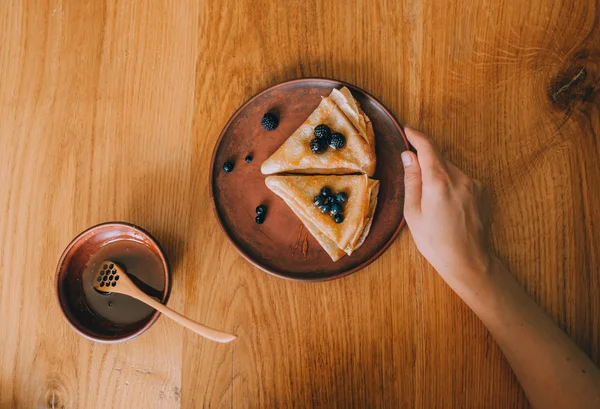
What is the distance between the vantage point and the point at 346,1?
4.37 feet

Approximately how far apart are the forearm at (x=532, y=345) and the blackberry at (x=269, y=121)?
2.38ft

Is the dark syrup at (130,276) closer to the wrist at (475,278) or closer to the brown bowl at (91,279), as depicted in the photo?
the brown bowl at (91,279)

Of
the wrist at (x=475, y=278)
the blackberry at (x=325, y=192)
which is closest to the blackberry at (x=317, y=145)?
the blackberry at (x=325, y=192)

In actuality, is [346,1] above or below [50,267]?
above

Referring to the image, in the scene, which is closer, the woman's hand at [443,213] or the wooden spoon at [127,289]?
the wooden spoon at [127,289]

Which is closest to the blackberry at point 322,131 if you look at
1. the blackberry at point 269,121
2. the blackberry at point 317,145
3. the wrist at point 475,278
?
the blackberry at point 317,145

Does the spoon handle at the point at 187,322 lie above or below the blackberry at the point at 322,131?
below

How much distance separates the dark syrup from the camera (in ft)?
3.93

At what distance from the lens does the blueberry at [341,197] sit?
1235mm

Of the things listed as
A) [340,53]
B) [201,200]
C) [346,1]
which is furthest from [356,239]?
[346,1]

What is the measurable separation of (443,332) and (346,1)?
3.55 feet

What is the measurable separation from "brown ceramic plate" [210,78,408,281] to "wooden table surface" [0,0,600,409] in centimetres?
7

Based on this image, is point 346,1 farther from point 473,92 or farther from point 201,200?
point 201,200

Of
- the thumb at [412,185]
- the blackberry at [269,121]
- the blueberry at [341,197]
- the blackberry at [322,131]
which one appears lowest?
the blueberry at [341,197]
